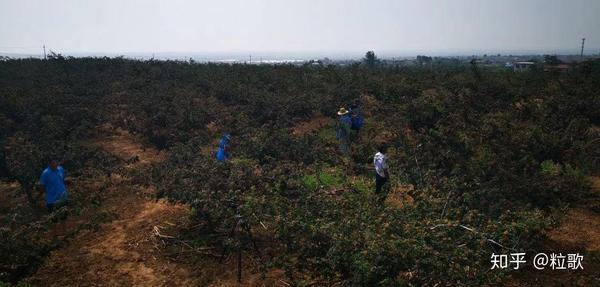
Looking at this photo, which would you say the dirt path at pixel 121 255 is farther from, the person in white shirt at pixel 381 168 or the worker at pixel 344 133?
the worker at pixel 344 133

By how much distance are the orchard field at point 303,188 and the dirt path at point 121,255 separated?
0.04 meters

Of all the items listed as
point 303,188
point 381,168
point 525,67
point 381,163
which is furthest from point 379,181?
point 525,67

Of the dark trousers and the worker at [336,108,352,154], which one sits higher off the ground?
the worker at [336,108,352,154]

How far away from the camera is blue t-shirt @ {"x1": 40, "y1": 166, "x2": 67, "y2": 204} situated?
8188 millimetres

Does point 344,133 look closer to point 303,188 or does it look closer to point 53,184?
point 303,188

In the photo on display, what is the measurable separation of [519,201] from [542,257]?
1333 mm

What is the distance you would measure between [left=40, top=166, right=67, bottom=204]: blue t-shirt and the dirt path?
0.97m

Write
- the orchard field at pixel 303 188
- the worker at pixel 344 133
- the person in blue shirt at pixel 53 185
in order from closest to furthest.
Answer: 1. the orchard field at pixel 303 188
2. the person in blue shirt at pixel 53 185
3. the worker at pixel 344 133

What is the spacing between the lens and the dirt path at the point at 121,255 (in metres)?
6.71

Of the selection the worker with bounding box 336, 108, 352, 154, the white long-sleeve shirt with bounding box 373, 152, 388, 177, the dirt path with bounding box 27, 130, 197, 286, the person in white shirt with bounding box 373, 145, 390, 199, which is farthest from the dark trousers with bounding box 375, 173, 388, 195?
the dirt path with bounding box 27, 130, 197, 286

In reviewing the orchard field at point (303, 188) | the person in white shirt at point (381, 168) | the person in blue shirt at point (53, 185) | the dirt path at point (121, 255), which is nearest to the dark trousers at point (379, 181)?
the person in white shirt at point (381, 168)

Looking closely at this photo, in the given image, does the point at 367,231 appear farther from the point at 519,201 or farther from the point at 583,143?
the point at 583,143

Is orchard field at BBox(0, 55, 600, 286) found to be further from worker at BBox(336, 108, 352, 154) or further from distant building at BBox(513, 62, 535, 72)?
distant building at BBox(513, 62, 535, 72)

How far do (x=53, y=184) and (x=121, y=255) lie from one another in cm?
234
